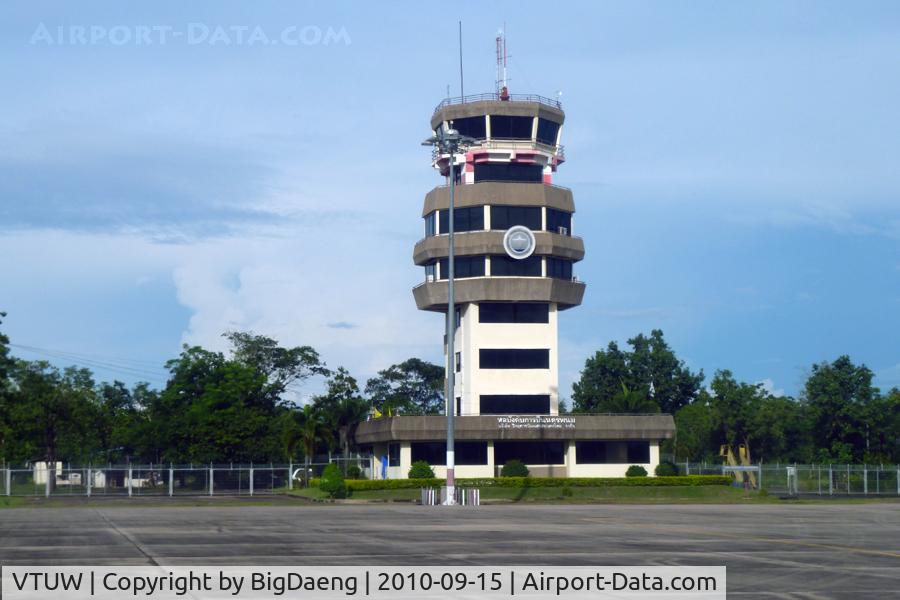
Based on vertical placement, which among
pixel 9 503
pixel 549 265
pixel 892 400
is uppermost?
pixel 549 265

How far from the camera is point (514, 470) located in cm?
8275

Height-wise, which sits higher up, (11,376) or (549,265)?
(549,265)

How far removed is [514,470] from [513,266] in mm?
15738

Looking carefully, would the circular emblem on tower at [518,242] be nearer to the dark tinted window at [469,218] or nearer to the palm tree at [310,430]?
the dark tinted window at [469,218]

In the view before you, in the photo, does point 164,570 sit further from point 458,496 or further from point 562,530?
point 458,496

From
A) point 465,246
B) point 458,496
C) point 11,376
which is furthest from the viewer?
point 11,376

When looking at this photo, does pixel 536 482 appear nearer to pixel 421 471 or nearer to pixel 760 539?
pixel 421 471

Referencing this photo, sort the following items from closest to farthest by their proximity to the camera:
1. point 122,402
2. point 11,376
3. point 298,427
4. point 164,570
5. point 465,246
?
point 164,570, point 465,246, point 298,427, point 11,376, point 122,402

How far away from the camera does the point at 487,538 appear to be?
31203 millimetres

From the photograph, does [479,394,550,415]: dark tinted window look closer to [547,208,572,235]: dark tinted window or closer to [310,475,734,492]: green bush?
[310,475,734,492]: green bush

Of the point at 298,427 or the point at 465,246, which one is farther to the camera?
the point at 298,427

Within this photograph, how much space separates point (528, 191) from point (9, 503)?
43.3 meters

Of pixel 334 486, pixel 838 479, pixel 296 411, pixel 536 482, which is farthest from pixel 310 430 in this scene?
pixel 838 479

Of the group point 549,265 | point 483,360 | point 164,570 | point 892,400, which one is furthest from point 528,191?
point 164,570
